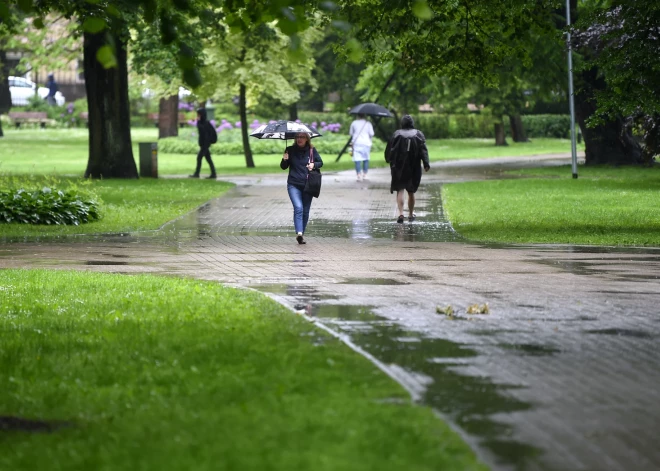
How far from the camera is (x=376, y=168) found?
4022 centimetres

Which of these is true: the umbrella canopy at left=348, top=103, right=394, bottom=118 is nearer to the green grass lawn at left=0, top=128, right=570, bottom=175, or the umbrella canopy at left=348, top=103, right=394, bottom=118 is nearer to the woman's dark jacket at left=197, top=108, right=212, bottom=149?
the green grass lawn at left=0, top=128, right=570, bottom=175

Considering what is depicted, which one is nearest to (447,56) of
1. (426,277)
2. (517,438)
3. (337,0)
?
(337,0)

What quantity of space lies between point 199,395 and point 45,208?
13943 mm

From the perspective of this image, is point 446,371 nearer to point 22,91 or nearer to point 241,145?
point 241,145

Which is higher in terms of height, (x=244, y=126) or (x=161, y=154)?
(x=244, y=126)

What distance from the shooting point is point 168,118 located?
58.6 meters

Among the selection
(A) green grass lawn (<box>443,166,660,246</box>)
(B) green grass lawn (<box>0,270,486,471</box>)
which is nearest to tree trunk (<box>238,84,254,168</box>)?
(A) green grass lawn (<box>443,166,660,246</box>)

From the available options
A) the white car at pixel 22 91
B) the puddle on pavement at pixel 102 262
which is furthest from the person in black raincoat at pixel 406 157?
the white car at pixel 22 91

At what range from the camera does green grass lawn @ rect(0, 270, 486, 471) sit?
5.89 metres

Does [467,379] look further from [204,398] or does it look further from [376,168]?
[376,168]

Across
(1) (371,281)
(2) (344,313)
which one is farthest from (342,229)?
(2) (344,313)

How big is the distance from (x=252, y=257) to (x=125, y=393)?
849 centimetres

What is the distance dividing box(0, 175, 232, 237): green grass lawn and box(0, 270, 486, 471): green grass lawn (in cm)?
877

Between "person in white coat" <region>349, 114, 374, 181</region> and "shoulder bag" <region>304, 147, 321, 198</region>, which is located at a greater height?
"person in white coat" <region>349, 114, 374, 181</region>
